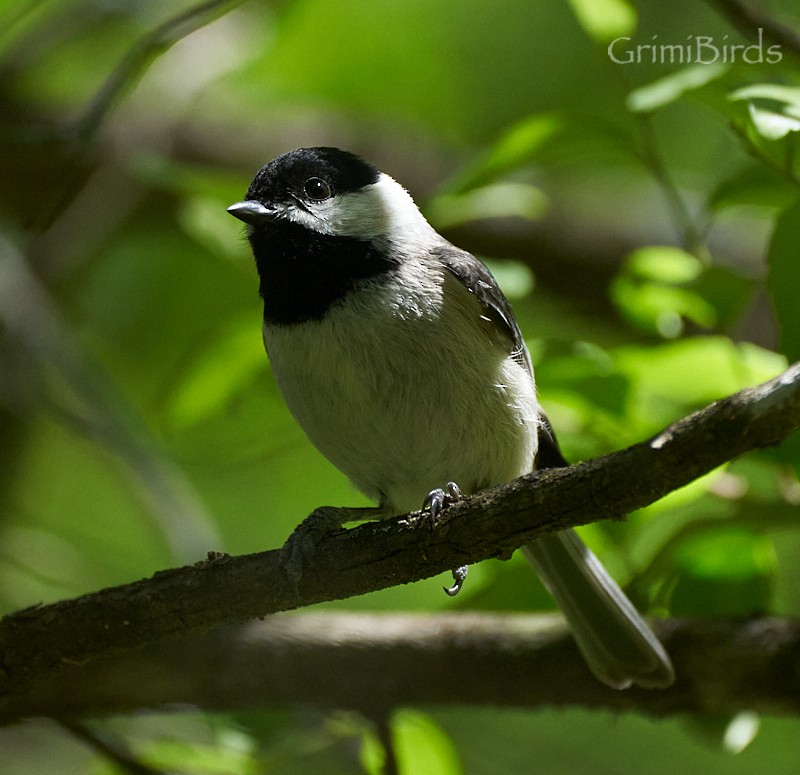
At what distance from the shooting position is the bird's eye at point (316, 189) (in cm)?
290

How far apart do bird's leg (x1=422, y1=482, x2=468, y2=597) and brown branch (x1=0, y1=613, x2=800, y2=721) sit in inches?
8.3

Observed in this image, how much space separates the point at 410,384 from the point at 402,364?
58 mm

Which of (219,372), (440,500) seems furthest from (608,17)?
(219,372)

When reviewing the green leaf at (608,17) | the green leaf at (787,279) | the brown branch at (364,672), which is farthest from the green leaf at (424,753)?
the green leaf at (608,17)

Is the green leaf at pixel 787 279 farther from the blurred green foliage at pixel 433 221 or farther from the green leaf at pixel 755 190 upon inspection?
the green leaf at pixel 755 190

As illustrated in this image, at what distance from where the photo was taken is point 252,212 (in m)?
2.71

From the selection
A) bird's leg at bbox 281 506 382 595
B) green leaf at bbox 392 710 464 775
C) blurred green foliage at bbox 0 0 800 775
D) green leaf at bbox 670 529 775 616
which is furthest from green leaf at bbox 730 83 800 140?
green leaf at bbox 392 710 464 775

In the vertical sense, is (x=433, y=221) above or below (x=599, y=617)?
above

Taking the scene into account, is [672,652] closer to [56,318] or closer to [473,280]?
[473,280]

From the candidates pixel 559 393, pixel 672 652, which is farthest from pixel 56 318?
pixel 672 652

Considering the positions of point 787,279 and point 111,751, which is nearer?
point 787,279

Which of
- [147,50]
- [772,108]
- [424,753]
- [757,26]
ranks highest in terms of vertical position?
[147,50]

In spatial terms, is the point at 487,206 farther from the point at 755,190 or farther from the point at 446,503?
the point at 446,503

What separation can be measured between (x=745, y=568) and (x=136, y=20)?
354 centimetres
